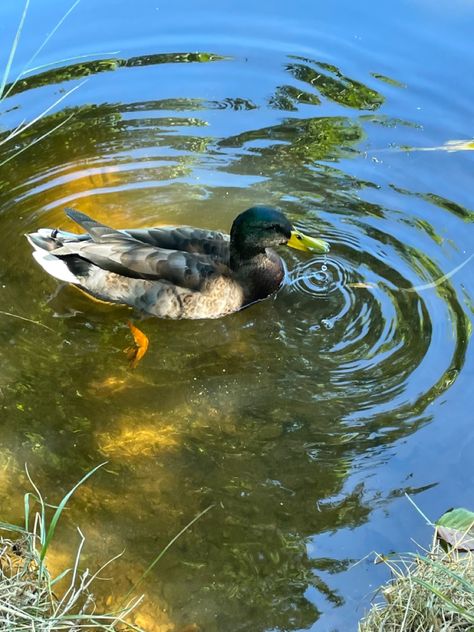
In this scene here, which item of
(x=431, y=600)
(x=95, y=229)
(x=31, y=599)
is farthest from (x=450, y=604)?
(x=95, y=229)

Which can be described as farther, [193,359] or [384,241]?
[384,241]

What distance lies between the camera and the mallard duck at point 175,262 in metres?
5.14

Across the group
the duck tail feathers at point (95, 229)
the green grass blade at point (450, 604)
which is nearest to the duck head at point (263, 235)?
the duck tail feathers at point (95, 229)

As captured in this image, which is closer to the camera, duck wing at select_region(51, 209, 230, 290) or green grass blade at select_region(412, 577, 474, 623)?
green grass blade at select_region(412, 577, 474, 623)

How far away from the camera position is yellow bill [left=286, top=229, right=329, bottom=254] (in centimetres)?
526

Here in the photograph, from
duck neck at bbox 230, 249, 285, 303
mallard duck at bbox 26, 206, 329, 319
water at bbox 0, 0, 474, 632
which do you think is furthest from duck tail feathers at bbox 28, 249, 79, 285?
duck neck at bbox 230, 249, 285, 303

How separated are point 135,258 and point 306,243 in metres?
1.06

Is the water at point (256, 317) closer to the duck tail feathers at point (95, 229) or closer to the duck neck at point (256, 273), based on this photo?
the duck neck at point (256, 273)

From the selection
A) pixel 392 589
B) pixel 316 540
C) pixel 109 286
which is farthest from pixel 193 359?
pixel 392 589

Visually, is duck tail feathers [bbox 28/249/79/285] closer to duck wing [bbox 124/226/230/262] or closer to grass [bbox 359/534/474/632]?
duck wing [bbox 124/226/230/262]

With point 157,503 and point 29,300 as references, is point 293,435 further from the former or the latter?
point 29,300

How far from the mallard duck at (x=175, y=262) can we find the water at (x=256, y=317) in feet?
0.46

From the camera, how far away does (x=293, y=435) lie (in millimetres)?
4441

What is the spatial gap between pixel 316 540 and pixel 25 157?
3858mm
